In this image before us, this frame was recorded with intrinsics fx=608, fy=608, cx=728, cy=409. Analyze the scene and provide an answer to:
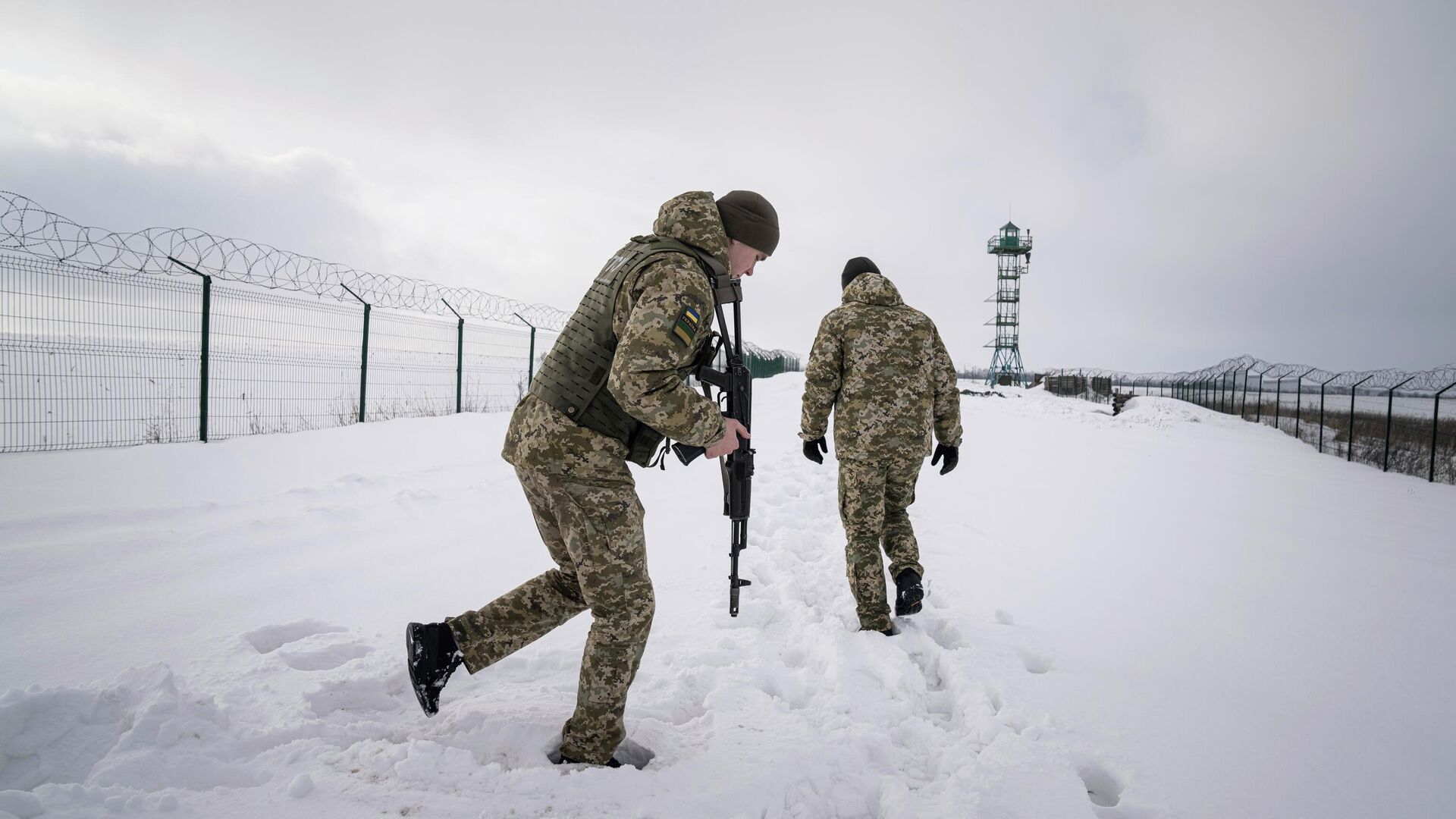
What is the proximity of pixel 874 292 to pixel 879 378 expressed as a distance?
1.63ft

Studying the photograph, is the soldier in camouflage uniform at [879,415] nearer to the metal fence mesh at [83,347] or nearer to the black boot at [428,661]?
the black boot at [428,661]

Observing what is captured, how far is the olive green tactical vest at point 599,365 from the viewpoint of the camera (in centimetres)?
195

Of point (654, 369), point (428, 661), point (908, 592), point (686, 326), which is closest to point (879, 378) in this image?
point (908, 592)

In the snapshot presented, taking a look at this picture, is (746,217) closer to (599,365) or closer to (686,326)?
(686,326)

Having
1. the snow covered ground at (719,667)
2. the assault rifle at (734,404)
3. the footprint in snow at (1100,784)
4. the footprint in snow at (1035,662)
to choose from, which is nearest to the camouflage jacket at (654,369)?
the assault rifle at (734,404)

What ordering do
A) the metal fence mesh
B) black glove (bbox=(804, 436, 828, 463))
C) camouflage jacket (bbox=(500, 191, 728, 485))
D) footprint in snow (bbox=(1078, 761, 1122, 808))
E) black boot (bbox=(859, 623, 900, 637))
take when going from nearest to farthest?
camouflage jacket (bbox=(500, 191, 728, 485)) → footprint in snow (bbox=(1078, 761, 1122, 808)) → black boot (bbox=(859, 623, 900, 637)) → black glove (bbox=(804, 436, 828, 463)) → the metal fence mesh

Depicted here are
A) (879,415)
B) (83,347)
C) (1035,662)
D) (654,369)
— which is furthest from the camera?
(83,347)

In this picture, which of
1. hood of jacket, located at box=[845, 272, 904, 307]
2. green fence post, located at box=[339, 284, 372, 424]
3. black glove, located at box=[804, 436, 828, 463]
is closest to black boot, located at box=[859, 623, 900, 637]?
black glove, located at box=[804, 436, 828, 463]

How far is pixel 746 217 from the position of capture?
2193 mm

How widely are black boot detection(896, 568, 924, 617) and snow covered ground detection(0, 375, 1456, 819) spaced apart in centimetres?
11

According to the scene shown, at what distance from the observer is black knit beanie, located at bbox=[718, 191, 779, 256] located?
86.4 inches

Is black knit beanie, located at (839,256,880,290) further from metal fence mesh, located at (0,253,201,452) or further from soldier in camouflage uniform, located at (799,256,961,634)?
metal fence mesh, located at (0,253,201,452)

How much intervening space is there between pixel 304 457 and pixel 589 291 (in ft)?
20.4

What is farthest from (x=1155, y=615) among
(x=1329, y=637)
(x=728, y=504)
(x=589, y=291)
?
(x=589, y=291)
